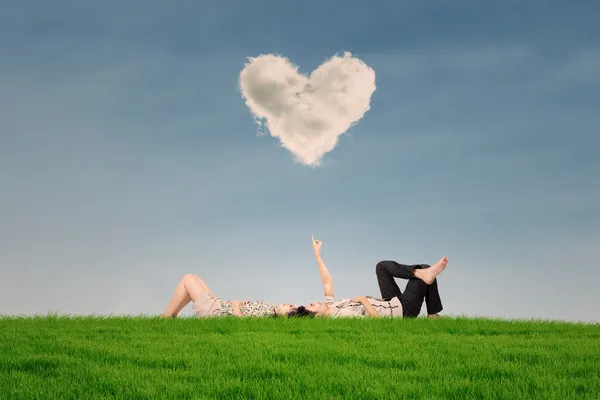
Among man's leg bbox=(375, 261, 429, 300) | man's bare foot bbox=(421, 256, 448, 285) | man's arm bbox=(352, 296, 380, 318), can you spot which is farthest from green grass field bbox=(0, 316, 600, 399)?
man's leg bbox=(375, 261, 429, 300)

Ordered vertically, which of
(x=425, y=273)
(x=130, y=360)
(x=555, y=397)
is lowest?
(x=555, y=397)

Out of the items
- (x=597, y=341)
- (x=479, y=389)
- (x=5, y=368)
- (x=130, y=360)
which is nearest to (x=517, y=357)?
(x=479, y=389)

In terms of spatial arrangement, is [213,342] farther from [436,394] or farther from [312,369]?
[436,394]

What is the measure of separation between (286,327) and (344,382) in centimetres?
440

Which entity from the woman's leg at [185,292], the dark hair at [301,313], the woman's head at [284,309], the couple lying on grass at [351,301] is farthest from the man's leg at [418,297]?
the woman's leg at [185,292]

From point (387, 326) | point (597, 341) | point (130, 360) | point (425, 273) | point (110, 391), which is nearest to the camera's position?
point (110, 391)

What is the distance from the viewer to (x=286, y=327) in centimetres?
1001

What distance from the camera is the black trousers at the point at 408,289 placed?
1186 cm

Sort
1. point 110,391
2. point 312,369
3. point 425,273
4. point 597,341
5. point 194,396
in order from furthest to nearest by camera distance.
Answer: point 425,273 < point 597,341 < point 312,369 < point 110,391 < point 194,396

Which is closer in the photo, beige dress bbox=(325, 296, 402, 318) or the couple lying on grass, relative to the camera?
the couple lying on grass

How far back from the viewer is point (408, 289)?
12.0m

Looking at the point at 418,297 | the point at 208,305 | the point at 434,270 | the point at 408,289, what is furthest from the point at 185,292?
the point at 434,270

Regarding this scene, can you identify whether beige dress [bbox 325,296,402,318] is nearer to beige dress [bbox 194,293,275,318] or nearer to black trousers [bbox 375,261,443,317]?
black trousers [bbox 375,261,443,317]

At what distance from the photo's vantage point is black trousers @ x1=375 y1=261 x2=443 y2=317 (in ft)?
38.9
